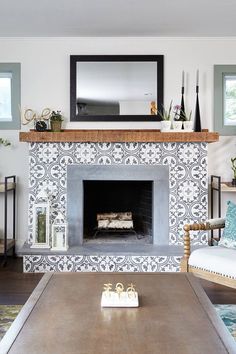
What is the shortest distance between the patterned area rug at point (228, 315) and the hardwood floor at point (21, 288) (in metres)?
0.13

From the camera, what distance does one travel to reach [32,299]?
2072mm

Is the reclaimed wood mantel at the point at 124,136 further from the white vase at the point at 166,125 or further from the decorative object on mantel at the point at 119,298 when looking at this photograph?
the decorative object on mantel at the point at 119,298

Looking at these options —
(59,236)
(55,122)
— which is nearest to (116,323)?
(59,236)

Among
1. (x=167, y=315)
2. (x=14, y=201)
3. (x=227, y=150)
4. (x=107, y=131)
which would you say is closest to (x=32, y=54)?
(x=107, y=131)

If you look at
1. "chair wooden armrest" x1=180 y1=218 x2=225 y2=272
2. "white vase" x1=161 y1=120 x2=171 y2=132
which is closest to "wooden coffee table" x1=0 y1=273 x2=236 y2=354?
"chair wooden armrest" x1=180 y1=218 x2=225 y2=272

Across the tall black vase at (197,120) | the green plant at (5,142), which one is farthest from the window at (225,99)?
the green plant at (5,142)

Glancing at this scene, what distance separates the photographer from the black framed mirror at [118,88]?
176 inches

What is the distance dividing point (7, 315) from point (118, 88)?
2.59m

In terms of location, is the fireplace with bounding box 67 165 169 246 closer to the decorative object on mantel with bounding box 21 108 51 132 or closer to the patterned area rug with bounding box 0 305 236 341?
the decorative object on mantel with bounding box 21 108 51 132

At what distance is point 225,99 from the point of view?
15.0 ft

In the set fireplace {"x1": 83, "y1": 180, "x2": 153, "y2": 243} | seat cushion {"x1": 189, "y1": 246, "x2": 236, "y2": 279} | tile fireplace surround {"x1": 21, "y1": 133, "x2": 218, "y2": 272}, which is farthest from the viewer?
fireplace {"x1": 83, "y1": 180, "x2": 153, "y2": 243}

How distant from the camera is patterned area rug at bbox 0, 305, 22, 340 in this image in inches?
107

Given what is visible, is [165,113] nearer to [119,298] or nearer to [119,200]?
[119,200]

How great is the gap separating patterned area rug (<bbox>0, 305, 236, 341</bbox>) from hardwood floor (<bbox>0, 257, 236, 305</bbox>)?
0.40 ft
